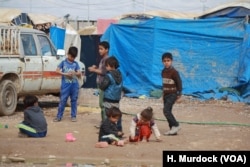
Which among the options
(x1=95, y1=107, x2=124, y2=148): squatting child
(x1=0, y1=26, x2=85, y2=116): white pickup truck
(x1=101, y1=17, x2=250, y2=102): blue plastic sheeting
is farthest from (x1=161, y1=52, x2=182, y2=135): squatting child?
(x1=101, y1=17, x2=250, y2=102): blue plastic sheeting

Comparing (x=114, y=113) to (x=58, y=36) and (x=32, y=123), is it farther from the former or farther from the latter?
(x=58, y=36)

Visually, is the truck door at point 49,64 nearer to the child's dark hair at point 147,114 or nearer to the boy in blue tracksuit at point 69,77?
the boy in blue tracksuit at point 69,77

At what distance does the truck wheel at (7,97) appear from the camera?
460 inches

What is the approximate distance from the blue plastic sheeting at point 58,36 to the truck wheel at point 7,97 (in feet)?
26.3

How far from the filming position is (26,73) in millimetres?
12141

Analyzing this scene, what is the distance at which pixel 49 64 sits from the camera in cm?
1282

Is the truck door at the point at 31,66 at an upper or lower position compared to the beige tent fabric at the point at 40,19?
lower

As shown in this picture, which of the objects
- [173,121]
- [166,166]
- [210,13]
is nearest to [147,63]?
[210,13]

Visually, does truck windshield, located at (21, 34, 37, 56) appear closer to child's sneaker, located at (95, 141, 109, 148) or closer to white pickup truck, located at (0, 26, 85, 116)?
white pickup truck, located at (0, 26, 85, 116)

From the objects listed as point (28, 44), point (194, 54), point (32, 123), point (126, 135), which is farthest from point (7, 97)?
point (194, 54)

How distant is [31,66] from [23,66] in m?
0.25

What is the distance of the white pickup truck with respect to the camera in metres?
11.7

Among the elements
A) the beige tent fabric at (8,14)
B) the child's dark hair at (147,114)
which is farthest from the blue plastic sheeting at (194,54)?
the child's dark hair at (147,114)

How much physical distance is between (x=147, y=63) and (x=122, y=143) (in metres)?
8.76
